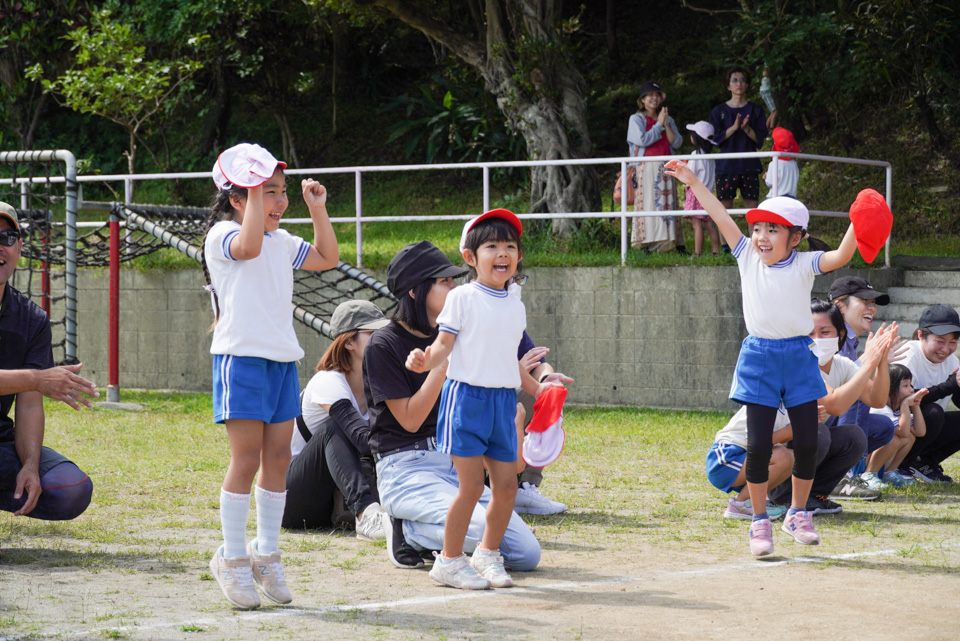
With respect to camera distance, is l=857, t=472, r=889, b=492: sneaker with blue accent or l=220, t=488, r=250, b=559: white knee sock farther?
l=857, t=472, r=889, b=492: sneaker with blue accent

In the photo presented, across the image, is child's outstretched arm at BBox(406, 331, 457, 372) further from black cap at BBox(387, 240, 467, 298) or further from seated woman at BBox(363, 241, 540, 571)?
black cap at BBox(387, 240, 467, 298)

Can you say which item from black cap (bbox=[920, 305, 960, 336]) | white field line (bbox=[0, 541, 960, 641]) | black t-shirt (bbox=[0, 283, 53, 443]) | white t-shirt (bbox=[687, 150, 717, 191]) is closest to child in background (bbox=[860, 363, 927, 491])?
black cap (bbox=[920, 305, 960, 336])

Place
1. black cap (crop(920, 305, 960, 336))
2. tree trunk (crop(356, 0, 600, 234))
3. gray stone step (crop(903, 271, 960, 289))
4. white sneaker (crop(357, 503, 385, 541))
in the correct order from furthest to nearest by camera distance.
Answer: tree trunk (crop(356, 0, 600, 234)), gray stone step (crop(903, 271, 960, 289)), black cap (crop(920, 305, 960, 336)), white sneaker (crop(357, 503, 385, 541))

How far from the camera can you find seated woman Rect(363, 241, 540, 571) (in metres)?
4.97

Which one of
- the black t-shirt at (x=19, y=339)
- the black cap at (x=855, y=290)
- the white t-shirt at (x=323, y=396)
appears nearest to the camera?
the black t-shirt at (x=19, y=339)

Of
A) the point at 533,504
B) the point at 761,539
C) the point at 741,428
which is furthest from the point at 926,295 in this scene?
the point at 761,539

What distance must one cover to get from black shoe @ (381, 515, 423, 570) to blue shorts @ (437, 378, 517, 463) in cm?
72

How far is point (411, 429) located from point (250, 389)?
100 centimetres

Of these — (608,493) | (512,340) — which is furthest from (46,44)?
(512,340)

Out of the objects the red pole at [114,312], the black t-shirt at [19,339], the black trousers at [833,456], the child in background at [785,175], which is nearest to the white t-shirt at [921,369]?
the black trousers at [833,456]

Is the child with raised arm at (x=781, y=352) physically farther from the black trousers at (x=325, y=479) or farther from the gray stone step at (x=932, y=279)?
the gray stone step at (x=932, y=279)

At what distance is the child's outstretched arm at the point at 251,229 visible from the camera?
13.7 ft

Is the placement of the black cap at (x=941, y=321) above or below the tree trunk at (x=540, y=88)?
below

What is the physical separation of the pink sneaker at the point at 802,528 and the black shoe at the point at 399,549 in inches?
71.0
